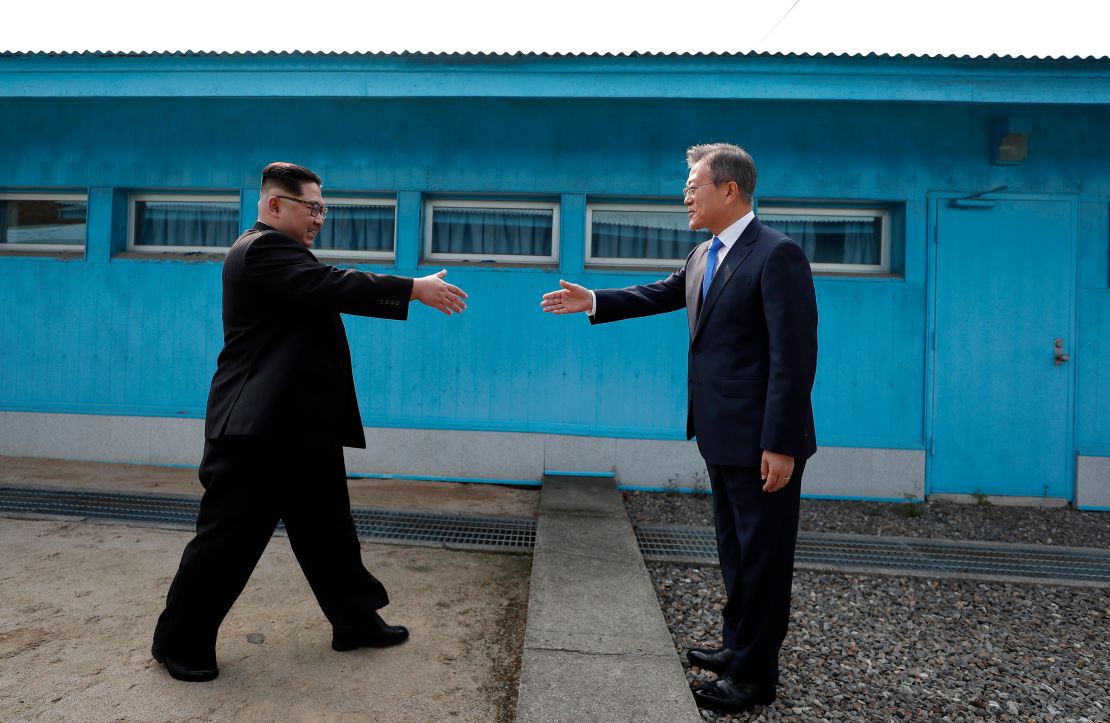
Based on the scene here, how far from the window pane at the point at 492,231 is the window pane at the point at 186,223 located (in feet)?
6.03

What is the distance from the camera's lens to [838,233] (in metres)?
5.74

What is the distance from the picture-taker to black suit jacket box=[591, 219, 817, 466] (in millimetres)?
2189

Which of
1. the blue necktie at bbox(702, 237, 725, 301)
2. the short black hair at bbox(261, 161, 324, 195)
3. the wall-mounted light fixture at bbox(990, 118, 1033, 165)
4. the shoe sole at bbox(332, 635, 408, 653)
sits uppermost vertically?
the wall-mounted light fixture at bbox(990, 118, 1033, 165)

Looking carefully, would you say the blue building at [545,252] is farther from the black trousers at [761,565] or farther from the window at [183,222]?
the black trousers at [761,565]

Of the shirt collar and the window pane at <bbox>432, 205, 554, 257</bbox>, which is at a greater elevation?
the window pane at <bbox>432, 205, 554, 257</bbox>

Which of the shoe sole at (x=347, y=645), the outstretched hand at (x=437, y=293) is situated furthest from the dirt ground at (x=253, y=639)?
the outstretched hand at (x=437, y=293)

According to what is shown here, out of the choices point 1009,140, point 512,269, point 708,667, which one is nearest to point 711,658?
point 708,667

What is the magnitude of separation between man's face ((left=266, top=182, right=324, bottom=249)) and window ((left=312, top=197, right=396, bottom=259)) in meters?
3.29

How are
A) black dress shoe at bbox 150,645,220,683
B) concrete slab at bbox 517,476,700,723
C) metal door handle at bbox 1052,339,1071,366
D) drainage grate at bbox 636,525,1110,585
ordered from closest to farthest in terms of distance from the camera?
1. concrete slab at bbox 517,476,700,723
2. black dress shoe at bbox 150,645,220,683
3. drainage grate at bbox 636,525,1110,585
4. metal door handle at bbox 1052,339,1071,366

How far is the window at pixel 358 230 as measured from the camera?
582cm

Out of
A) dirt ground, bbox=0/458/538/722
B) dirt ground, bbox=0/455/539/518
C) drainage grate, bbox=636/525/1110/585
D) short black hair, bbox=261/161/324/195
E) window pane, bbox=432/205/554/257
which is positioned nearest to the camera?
dirt ground, bbox=0/458/538/722

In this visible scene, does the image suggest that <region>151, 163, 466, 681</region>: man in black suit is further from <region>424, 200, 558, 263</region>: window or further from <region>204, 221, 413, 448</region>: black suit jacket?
<region>424, 200, 558, 263</region>: window

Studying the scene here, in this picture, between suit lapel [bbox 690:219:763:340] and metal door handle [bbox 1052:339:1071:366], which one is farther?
metal door handle [bbox 1052:339:1071:366]

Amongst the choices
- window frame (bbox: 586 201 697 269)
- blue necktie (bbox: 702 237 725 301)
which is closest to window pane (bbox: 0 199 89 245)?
window frame (bbox: 586 201 697 269)
